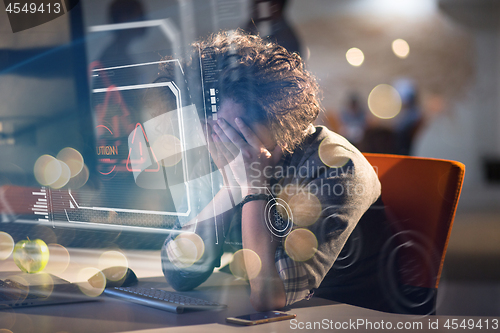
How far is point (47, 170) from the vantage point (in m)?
0.80

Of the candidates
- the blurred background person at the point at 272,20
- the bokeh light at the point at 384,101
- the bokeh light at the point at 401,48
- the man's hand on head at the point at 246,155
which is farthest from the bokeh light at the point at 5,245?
the bokeh light at the point at 401,48

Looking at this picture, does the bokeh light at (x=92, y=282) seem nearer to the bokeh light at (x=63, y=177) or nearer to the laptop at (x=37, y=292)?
the laptop at (x=37, y=292)

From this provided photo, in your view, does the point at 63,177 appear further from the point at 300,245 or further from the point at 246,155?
the point at 300,245

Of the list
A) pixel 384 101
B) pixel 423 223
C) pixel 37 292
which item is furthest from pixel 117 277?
pixel 384 101

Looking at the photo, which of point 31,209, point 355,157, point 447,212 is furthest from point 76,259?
point 447,212

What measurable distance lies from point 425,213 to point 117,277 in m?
0.73

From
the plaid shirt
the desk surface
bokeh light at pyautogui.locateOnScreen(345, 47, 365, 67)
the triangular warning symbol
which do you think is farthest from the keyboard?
bokeh light at pyautogui.locateOnScreen(345, 47, 365, 67)

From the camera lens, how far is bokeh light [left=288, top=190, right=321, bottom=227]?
0.71 metres

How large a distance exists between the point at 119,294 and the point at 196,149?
0.34m

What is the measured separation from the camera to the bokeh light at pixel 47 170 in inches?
31.3

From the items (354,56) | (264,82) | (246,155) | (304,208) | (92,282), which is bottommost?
(92,282)

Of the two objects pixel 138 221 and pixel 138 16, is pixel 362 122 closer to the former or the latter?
pixel 138 16

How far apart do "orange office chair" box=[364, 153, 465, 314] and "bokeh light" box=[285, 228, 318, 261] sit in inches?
11.1

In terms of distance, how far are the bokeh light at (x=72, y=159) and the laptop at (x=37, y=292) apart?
238 mm
